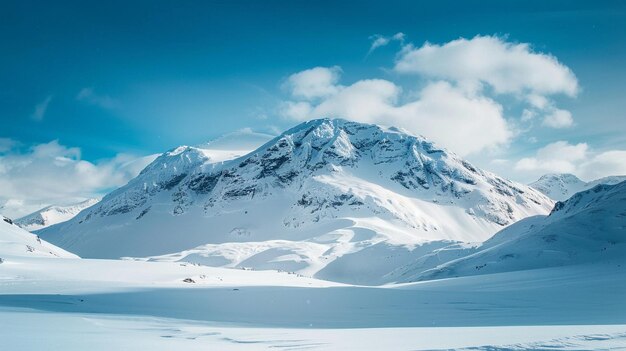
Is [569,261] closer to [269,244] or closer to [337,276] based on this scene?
[337,276]

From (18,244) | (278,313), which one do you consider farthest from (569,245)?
(18,244)

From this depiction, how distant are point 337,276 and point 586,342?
85981 mm

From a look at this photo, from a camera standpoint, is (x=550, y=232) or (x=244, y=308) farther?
(x=550, y=232)

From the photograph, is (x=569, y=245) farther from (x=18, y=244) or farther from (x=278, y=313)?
(x=18, y=244)

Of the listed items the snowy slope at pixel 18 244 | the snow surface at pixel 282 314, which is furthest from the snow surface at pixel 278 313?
the snowy slope at pixel 18 244

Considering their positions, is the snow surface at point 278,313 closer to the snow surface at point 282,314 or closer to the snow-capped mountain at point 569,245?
the snow surface at point 282,314

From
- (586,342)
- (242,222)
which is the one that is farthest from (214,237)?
(586,342)

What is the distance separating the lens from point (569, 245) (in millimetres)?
47094

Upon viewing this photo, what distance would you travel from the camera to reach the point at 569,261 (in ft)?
143

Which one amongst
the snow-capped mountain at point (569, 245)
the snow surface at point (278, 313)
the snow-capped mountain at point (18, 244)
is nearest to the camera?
the snow surface at point (278, 313)

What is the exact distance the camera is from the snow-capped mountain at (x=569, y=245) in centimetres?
4416

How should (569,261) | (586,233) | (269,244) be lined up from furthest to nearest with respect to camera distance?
(269,244), (586,233), (569,261)

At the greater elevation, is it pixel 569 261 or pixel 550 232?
pixel 550 232

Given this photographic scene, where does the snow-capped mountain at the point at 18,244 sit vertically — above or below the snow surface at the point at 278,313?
above
